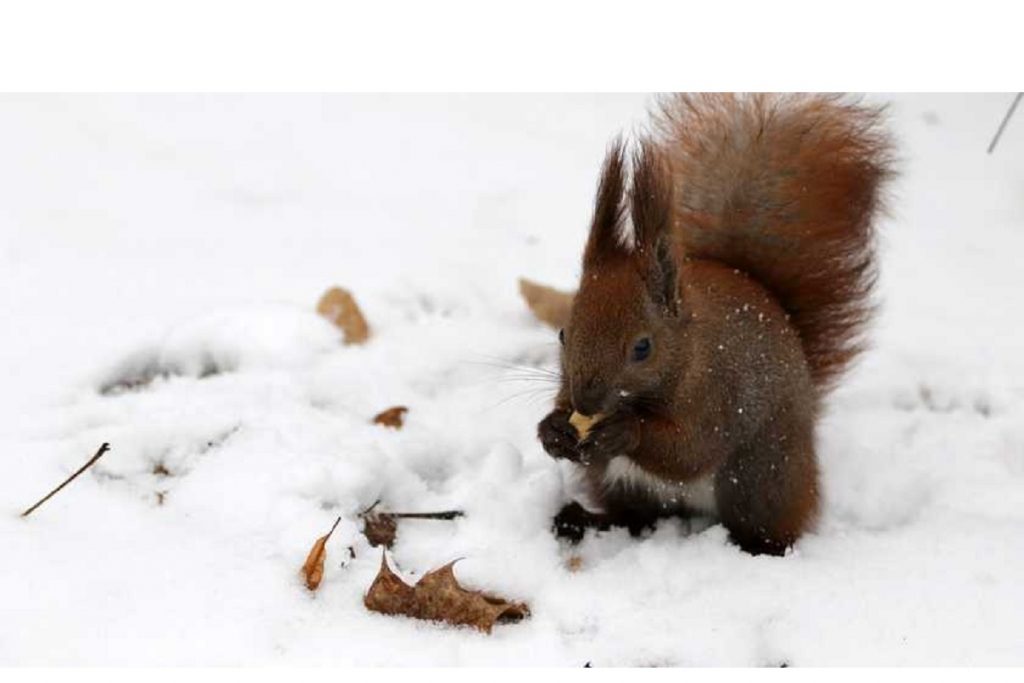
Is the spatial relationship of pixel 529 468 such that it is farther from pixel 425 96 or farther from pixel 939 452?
pixel 425 96

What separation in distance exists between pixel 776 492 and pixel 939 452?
1.86 ft

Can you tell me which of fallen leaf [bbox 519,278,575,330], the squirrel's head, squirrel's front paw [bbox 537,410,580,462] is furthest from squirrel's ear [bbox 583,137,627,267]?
fallen leaf [bbox 519,278,575,330]

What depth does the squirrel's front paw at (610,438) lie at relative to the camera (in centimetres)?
203

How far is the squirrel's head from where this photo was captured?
77.9 inches

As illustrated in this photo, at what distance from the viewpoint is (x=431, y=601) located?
74.0 inches

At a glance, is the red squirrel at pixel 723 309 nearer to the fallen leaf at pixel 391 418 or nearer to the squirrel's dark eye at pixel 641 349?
the squirrel's dark eye at pixel 641 349

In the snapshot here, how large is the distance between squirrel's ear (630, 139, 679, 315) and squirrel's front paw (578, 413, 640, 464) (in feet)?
0.76

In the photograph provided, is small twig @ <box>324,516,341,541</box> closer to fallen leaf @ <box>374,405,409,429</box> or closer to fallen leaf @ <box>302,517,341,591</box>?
fallen leaf @ <box>302,517,341,591</box>

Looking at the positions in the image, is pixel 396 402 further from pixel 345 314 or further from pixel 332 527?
pixel 332 527

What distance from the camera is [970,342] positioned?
2.96 metres

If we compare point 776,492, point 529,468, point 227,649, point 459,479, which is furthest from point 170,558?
point 776,492

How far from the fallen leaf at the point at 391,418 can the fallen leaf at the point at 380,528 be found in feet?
1.13

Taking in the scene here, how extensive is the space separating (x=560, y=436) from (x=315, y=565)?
51cm

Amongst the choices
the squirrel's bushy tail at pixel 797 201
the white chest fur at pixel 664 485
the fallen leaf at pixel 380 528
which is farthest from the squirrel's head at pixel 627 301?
the fallen leaf at pixel 380 528
